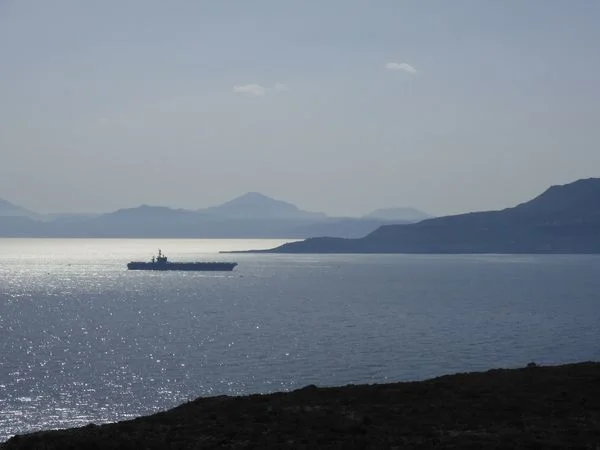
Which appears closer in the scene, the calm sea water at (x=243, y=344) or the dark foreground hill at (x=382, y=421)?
the dark foreground hill at (x=382, y=421)

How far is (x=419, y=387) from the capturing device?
108 feet

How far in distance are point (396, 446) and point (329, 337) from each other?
245 ft

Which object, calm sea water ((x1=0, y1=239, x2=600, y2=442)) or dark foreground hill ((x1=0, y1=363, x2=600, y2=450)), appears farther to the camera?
calm sea water ((x1=0, y1=239, x2=600, y2=442))

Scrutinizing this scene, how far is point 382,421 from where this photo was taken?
84.1 ft

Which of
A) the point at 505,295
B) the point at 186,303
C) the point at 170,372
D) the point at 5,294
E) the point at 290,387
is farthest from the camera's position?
the point at 5,294

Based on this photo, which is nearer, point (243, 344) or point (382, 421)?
point (382, 421)

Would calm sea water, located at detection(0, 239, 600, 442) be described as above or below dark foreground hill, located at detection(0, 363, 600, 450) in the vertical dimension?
below

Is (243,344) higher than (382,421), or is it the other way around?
(382,421)

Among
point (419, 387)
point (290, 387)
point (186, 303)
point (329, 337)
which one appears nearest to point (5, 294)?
point (186, 303)

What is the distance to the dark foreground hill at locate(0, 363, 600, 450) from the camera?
74.8 ft

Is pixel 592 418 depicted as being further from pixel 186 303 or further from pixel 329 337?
pixel 186 303

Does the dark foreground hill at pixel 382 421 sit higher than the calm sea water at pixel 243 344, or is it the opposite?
the dark foreground hill at pixel 382 421

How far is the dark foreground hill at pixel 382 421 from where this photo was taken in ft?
74.8

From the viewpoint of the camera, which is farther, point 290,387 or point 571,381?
point 290,387
